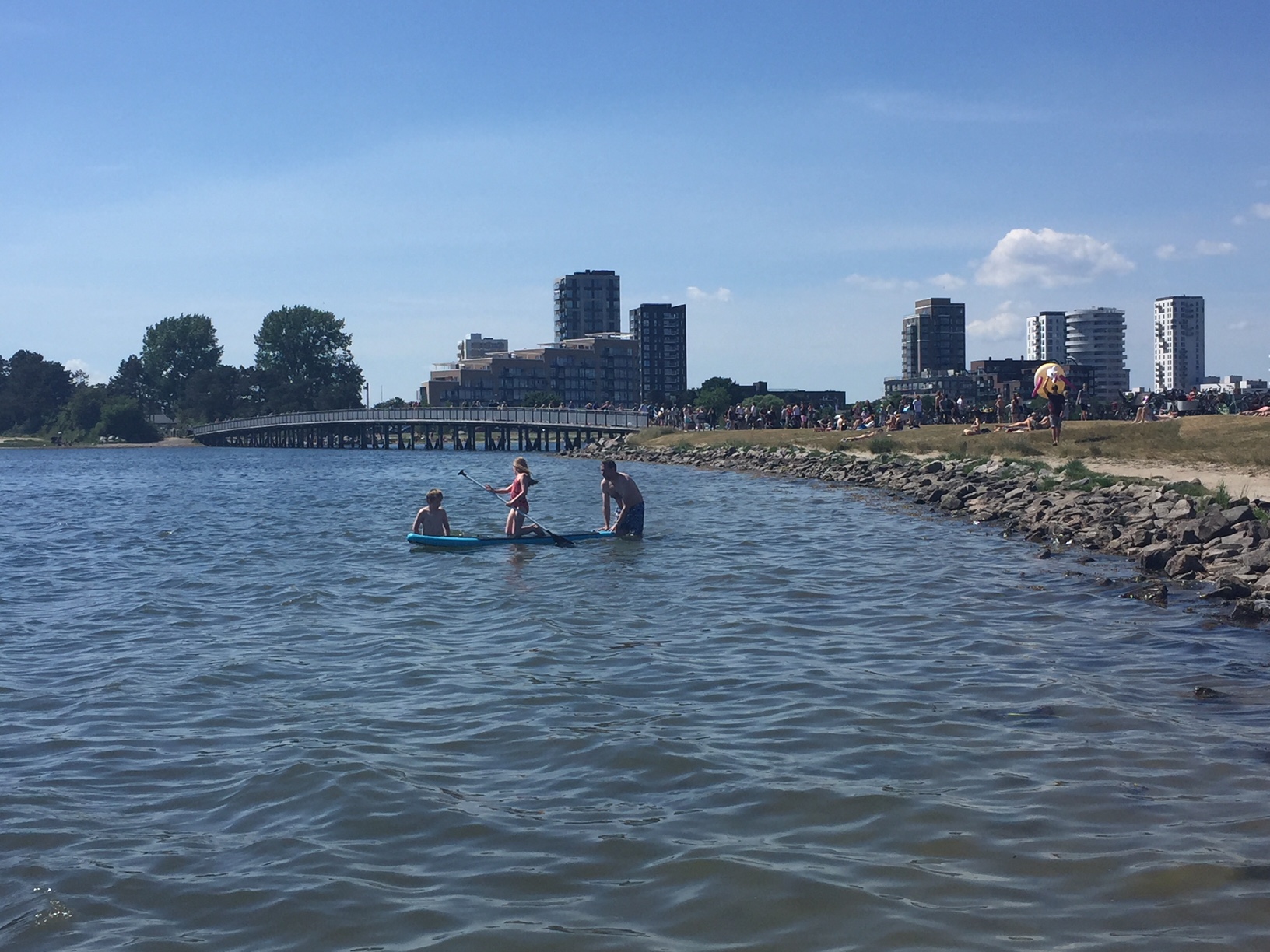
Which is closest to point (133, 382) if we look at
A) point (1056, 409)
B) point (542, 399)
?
point (542, 399)

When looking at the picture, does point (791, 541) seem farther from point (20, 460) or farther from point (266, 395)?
point (266, 395)

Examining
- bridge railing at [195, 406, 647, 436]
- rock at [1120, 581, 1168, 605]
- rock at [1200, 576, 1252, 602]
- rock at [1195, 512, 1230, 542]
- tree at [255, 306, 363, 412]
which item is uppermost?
tree at [255, 306, 363, 412]

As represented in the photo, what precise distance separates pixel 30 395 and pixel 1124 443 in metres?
161

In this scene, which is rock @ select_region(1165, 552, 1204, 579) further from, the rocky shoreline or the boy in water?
the boy in water

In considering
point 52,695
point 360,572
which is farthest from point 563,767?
point 360,572

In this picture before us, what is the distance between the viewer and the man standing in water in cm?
2117

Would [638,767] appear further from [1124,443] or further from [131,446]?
[131,446]

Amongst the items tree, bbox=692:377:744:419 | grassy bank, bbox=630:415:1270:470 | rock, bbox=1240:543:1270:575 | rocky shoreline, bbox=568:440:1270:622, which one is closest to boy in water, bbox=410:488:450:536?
rocky shoreline, bbox=568:440:1270:622

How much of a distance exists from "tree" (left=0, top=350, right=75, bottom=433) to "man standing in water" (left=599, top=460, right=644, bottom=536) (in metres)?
158

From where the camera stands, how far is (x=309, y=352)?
531ft

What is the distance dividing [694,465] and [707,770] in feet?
151

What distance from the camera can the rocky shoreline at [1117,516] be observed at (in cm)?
1394

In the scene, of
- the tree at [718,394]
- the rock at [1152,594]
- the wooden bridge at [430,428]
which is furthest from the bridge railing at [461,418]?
the rock at [1152,594]

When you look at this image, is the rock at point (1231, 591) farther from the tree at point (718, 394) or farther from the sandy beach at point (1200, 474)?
the tree at point (718, 394)
